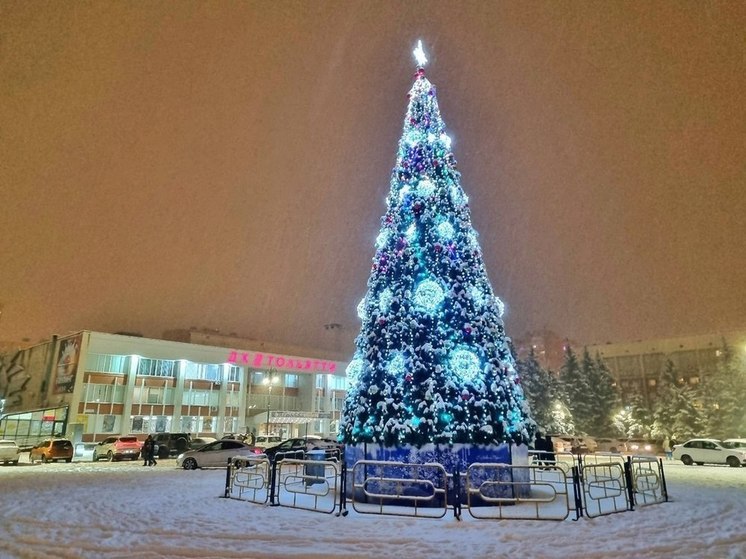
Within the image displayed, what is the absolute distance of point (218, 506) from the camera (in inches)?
455

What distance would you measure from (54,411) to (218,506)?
157ft

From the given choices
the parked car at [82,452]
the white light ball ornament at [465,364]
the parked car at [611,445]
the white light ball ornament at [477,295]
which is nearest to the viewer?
the white light ball ornament at [465,364]

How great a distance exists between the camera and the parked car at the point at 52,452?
2962 centimetres

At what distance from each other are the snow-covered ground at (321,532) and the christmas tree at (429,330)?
8.16ft

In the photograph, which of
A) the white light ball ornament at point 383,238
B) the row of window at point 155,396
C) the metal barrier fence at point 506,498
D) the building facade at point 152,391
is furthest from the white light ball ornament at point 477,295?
the row of window at point 155,396

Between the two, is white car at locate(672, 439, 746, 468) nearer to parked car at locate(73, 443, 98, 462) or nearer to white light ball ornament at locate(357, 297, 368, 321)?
white light ball ornament at locate(357, 297, 368, 321)

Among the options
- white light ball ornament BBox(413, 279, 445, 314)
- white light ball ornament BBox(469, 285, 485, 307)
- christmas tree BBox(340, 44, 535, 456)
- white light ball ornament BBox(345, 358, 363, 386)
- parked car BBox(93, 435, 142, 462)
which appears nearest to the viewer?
christmas tree BBox(340, 44, 535, 456)

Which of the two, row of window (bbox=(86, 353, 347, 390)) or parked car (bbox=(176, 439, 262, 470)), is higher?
row of window (bbox=(86, 353, 347, 390))

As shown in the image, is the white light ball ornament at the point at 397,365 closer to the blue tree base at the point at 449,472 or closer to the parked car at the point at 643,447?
the blue tree base at the point at 449,472

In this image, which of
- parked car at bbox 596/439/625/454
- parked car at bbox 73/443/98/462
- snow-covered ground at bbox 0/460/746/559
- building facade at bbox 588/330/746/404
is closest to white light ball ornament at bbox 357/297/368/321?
snow-covered ground at bbox 0/460/746/559

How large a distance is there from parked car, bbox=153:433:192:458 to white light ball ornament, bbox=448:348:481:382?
2724cm

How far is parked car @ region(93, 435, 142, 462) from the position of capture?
3127 centimetres

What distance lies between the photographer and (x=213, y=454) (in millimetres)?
24250

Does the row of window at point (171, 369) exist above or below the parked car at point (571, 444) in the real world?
above
